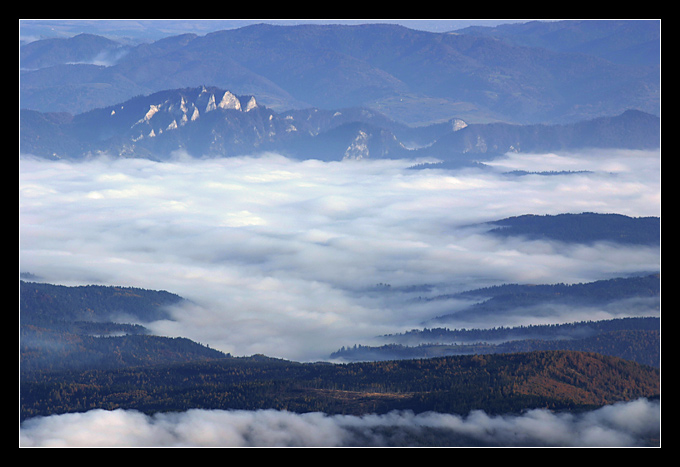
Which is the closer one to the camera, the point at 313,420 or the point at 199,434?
the point at 199,434

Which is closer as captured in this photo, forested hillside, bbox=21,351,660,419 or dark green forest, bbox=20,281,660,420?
forested hillside, bbox=21,351,660,419

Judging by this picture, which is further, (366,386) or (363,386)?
(363,386)

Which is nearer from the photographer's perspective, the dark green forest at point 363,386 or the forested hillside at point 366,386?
the forested hillside at point 366,386

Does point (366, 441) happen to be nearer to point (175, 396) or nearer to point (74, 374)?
point (175, 396)

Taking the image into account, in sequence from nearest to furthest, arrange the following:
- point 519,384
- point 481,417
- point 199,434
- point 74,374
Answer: point 199,434
point 481,417
point 519,384
point 74,374
